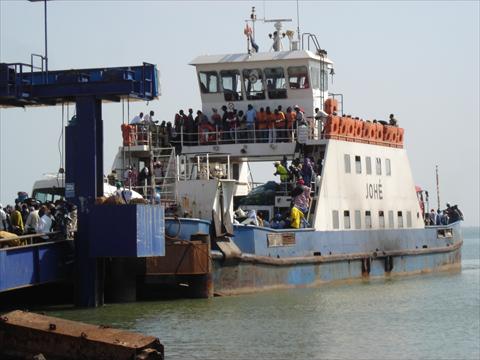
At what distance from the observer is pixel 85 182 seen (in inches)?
867

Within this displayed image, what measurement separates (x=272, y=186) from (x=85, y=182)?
8.50 metres

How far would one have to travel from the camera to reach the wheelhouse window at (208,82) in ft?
103

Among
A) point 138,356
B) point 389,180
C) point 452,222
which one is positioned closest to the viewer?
point 138,356

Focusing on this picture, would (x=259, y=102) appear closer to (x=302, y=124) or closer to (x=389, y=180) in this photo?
(x=302, y=124)

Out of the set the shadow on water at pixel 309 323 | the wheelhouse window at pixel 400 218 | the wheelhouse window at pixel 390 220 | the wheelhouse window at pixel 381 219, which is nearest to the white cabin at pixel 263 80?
the wheelhouse window at pixel 381 219

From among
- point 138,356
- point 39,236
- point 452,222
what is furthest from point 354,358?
point 452,222

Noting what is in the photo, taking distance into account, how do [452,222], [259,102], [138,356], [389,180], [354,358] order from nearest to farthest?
[138,356], [354,358], [259,102], [389,180], [452,222]

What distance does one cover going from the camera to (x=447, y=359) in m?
17.4

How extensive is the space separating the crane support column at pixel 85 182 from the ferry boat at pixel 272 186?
140cm

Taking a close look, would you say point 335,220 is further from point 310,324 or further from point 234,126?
point 310,324

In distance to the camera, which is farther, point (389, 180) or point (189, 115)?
point (389, 180)

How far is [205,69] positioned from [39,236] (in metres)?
11.3

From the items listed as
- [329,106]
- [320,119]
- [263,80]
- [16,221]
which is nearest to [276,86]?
[263,80]

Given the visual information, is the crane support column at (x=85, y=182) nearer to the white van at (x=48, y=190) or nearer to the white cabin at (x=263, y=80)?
the white van at (x=48, y=190)
